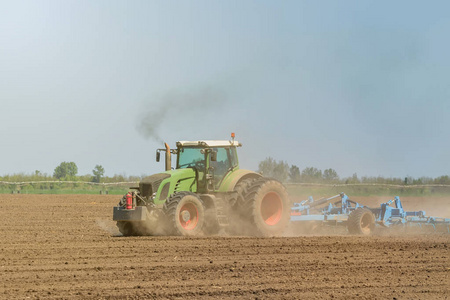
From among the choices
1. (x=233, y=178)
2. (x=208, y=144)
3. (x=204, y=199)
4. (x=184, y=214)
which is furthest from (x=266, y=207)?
(x=184, y=214)

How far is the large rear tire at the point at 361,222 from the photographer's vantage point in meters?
18.1

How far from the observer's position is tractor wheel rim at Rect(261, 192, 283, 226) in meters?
17.6

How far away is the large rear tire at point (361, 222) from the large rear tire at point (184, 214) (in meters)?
3.99

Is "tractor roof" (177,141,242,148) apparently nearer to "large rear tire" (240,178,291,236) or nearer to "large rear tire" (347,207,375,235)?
"large rear tire" (240,178,291,236)

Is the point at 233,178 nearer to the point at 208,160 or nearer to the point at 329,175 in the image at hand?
the point at 208,160

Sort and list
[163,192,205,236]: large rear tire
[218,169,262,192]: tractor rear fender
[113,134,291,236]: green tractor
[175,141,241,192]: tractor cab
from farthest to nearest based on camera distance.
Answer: [175,141,241,192]: tractor cab
[218,169,262,192]: tractor rear fender
[113,134,291,236]: green tractor
[163,192,205,236]: large rear tire

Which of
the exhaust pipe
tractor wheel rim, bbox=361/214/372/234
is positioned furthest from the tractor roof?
tractor wheel rim, bbox=361/214/372/234

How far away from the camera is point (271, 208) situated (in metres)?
17.7

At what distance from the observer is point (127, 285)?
9.93 metres

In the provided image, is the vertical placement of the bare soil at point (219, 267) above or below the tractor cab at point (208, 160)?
below

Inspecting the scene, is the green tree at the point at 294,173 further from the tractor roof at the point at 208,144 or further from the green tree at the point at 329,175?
the tractor roof at the point at 208,144

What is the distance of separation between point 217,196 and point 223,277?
6.71m

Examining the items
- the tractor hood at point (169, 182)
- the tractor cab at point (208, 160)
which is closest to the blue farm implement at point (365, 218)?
the tractor cab at point (208, 160)

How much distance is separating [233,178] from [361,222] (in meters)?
3.63
